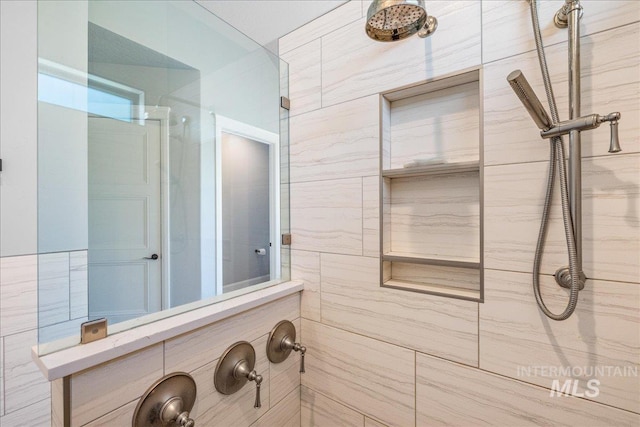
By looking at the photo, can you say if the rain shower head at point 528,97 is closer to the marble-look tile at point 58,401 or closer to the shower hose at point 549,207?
the shower hose at point 549,207

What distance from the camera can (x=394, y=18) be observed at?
2.59 feet

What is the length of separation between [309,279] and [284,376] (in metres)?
0.44

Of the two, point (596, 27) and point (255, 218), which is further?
point (255, 218)

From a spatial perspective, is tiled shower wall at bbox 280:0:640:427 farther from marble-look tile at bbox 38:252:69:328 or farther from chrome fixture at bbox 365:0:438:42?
marble-look tile at bbox 38:252:69:328

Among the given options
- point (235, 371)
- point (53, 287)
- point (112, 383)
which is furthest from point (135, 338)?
point (53, 287)

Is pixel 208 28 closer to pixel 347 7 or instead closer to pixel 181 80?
pixel 181 80

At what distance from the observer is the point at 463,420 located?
895 mm

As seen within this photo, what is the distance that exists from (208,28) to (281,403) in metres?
1.93

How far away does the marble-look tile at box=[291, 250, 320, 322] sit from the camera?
4.10 feet

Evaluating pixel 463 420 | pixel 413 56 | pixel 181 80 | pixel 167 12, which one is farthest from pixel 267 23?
Answer: pixel 463 420

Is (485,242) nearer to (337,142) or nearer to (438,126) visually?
(438,126)

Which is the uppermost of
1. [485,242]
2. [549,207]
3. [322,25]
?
[322,25]

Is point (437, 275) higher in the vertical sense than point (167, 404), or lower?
higher

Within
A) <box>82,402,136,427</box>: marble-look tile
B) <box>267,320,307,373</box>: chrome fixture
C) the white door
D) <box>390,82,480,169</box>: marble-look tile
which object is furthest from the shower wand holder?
the white door
